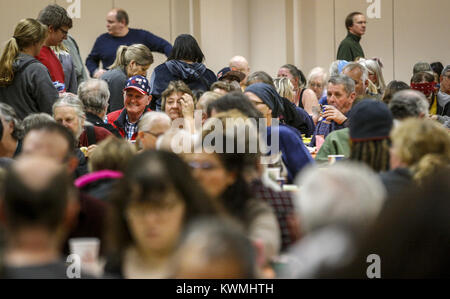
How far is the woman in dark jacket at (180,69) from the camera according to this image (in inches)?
258

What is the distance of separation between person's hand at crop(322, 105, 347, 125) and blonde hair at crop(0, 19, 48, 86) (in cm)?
215

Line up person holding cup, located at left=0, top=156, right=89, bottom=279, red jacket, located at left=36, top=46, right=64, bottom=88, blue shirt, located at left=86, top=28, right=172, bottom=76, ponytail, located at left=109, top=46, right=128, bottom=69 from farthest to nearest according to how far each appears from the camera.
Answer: blue shirt, located at left=86, top=28, right=172, bottom=76, ponytail, located at left=109, top=46, right=128, bottom=69, red jacket, located at left=36, top=46, right=64, bottom=88, person holding cup, located at left=0, top=156, right=89, bottom=279

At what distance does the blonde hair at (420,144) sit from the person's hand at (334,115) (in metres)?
2.40

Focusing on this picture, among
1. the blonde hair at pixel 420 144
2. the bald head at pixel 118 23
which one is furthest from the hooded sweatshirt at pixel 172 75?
the blonde hair at pixel 420 144

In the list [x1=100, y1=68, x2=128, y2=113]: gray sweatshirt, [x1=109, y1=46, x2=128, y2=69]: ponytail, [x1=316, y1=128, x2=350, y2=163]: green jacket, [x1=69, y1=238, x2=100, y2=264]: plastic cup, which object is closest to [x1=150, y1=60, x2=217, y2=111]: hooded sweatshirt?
[x1=100, y1=68, x2=128, y2=113]: gray sweatshirt

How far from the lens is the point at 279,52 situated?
10.7m

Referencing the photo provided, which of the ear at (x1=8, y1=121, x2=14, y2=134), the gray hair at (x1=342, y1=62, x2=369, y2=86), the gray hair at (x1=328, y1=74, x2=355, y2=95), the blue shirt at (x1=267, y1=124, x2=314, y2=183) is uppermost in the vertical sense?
the gray hair at (x1=342, y1=62, x2=369, y2=86)

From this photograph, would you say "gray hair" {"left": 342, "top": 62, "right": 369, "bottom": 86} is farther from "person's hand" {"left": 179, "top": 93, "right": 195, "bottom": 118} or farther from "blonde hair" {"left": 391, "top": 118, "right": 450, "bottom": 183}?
"blonde hair" {"left": 391, "top": 118, "right": 450, "bottom": 183}

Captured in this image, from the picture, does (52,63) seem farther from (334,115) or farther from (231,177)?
(231,177)

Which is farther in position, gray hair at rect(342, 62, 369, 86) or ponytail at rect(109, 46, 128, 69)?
ponytail at rect(109, 46, 128, 69)

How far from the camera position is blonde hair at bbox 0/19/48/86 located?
17.4ft

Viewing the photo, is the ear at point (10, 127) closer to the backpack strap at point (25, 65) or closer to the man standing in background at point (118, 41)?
the backpack strap at point (25, 65)

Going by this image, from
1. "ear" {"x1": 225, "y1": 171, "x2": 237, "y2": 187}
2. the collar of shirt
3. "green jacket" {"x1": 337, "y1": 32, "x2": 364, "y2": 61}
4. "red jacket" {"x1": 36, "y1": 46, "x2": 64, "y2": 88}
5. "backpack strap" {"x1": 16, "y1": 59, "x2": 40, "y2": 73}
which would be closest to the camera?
"ear" {"x1": 225, "y1": 171, "x2": 237, "y2": 187}

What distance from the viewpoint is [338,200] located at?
228 centimetres
